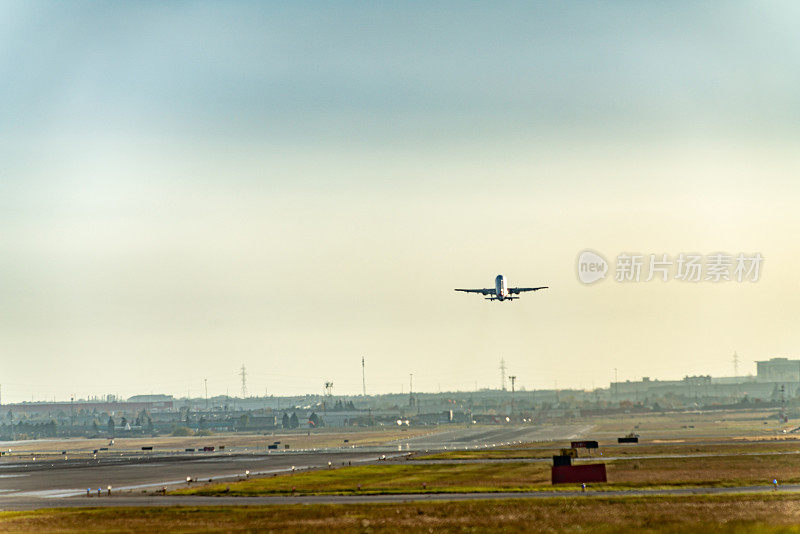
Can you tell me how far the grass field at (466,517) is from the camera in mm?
62656

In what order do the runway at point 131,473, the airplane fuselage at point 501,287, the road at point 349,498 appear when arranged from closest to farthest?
the road at point 349,498
the runway at point 131,473
the airplane fuselage at point 501,287

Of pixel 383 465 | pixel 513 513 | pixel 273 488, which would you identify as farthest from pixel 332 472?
pixel 513 513

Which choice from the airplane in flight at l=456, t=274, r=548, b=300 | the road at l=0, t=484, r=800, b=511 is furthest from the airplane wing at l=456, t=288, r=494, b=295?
the road at l=0, t=484, r=800, b=511

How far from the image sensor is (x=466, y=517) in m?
69.1

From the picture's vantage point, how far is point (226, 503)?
84562mm

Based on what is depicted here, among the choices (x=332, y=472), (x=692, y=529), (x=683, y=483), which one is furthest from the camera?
(x=332, y=472)

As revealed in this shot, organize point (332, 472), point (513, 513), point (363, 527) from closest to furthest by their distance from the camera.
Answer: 1. point (363, 527)
2. point (513, 513)
3. point (332, 472)

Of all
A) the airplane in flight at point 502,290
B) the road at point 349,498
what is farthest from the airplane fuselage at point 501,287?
the road at point 349,498

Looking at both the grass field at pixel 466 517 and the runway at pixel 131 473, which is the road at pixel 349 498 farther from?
the grass field at pixel 466 517

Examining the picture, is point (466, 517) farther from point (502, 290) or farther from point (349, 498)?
point (502, 290)

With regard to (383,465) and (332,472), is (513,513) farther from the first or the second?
(383,465)

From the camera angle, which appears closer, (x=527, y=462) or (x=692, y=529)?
(x=692, y=529)

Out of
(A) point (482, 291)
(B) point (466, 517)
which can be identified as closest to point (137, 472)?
(A) point (482, 291)

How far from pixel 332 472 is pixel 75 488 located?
112 ft
